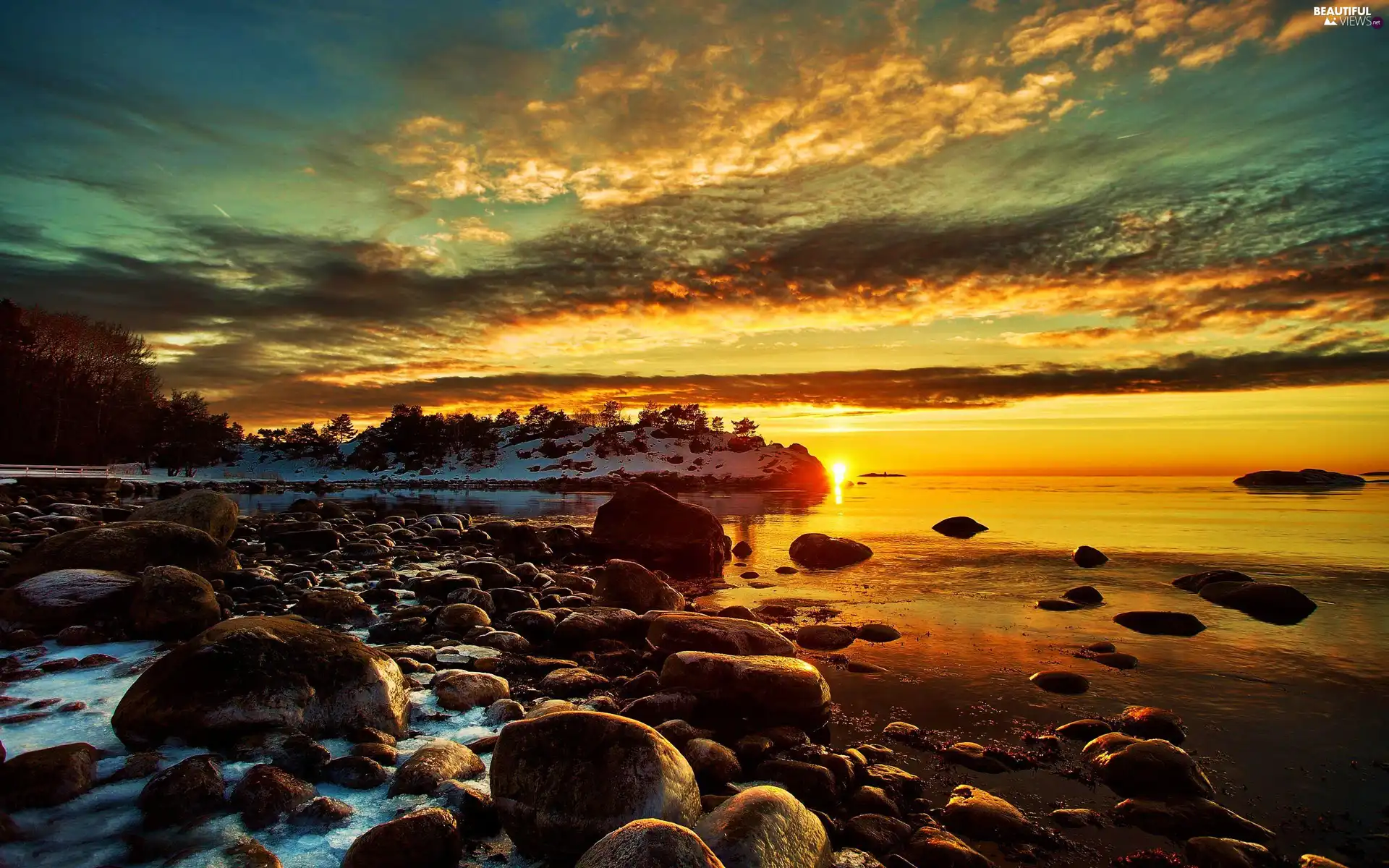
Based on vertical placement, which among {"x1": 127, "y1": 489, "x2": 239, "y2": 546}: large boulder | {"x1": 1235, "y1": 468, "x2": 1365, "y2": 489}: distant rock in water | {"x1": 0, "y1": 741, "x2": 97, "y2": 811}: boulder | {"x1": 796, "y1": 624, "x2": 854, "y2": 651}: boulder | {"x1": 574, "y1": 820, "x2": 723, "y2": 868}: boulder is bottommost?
A: {"x1": 1235, "y1": 468, "x2": 1365, "y2": 489}: distant rock in water

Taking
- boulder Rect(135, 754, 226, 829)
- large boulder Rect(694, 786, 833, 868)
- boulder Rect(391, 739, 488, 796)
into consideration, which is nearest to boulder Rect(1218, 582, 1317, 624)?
large boulder Rect(694, 786, 833, 868)

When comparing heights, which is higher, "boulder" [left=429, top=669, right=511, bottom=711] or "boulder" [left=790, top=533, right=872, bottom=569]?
"boulder" [left=429, top=669, right=511, bottom=711]

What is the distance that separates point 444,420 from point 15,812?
136246 mm

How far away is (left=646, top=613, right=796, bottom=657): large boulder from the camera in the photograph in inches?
381

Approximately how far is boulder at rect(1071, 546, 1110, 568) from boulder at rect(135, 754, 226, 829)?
24366 mm

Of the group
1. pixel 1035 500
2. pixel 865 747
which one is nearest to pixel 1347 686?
pixel 865 747

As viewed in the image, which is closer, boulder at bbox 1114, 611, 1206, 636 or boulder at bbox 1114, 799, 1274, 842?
boulder at bbox 1114, 799, 1274, 842

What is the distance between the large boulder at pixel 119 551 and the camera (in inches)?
458

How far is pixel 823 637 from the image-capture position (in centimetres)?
1200

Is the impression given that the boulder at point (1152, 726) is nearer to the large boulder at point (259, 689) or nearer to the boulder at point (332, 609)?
the large boulder at point (259, 689)

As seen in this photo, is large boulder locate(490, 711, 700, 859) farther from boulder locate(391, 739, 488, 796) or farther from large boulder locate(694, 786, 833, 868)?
boulder locate(391, 739, 488, 796)

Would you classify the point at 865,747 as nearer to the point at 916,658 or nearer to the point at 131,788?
the point at 916,658

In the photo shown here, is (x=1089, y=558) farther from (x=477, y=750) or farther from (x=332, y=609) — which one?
(x=332, y=609)

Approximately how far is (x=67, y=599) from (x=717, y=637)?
960 cm
